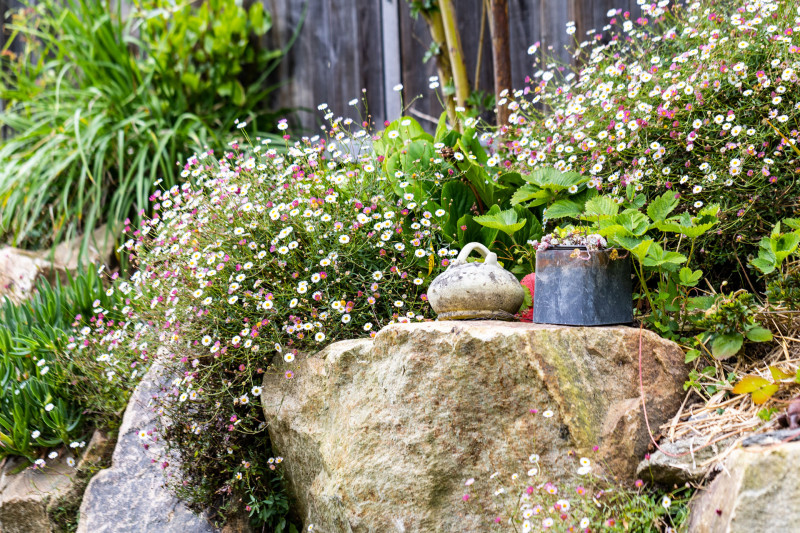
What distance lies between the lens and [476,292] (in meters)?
2.01

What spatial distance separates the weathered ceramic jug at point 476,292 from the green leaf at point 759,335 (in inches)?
24.7

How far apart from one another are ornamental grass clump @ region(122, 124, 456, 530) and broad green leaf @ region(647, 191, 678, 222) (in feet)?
2.21

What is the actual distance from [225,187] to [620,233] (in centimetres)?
142

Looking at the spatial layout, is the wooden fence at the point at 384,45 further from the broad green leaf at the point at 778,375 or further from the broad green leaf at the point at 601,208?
the broad green leaf at the point at 778,375

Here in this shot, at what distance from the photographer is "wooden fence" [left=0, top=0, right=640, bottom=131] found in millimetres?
3383

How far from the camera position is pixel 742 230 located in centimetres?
213

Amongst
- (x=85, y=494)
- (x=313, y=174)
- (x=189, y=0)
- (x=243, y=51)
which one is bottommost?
(x=85, y=494)

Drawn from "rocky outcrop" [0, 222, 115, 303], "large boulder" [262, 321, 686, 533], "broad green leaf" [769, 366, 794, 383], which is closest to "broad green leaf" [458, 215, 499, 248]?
"large boulder" [262, 321, 686, 533]

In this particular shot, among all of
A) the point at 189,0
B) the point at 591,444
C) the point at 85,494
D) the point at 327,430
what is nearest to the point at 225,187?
the point at 327,430

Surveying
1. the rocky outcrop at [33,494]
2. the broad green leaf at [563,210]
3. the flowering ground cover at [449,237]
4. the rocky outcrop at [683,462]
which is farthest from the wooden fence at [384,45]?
the rocky outcrop at [33,494]

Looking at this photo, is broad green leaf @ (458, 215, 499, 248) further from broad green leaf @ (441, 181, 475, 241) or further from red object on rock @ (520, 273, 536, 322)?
red object on rock @ (520, 273, 536, 322)

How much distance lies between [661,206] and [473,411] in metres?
0.81

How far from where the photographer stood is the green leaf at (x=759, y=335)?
1.83 metres

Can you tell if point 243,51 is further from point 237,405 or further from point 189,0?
point 237,405
